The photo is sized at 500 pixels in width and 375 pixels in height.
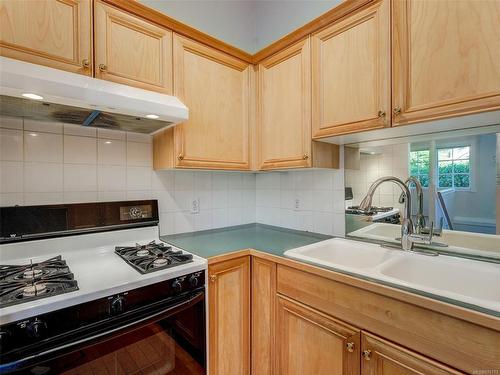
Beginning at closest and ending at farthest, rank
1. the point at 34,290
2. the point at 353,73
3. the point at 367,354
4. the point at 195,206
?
the point at 34,290 → the point at 367,354 → the point at 353,73 → the point at 195,206

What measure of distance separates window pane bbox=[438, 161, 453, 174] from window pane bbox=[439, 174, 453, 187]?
0.07 feet

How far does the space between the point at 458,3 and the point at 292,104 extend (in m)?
0.85

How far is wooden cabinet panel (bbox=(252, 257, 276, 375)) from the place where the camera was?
4.44 feet

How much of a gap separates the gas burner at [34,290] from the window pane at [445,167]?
1850mm

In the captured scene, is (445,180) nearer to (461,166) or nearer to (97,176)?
(461,166)

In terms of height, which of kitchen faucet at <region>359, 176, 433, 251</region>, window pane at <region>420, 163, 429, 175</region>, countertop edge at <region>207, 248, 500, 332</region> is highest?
window pane at <region>420, 163, 429, 175</region>

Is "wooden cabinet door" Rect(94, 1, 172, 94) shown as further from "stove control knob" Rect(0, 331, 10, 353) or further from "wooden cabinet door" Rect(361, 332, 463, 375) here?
"wooden cabinet door" Rect(361, 332, 463, 375)

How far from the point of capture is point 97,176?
1.47 m

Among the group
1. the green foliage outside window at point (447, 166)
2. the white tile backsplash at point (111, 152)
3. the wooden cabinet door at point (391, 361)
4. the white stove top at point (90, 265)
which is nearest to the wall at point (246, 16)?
the white tile backsplash at point (111, 152)

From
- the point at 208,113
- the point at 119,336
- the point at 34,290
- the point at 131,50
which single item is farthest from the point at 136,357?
the point at 131,50

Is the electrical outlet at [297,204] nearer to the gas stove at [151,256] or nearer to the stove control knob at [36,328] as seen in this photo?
the gas stove at [151,256]

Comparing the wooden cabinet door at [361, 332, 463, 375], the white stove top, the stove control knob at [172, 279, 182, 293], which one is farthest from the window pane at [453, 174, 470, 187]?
the stove control knob at [172, 279, 182, 293]

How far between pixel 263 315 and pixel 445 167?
1263mm

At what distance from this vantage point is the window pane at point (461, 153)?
1.24m
